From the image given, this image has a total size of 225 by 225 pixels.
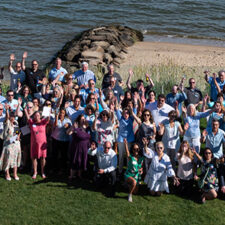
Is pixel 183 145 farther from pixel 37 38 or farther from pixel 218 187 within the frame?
pixel 37 38

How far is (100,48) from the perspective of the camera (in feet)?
75.3

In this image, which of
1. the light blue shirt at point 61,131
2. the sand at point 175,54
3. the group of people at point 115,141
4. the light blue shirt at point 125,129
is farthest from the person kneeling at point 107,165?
the sand at point 175,54

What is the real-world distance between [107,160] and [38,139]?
1.71 m

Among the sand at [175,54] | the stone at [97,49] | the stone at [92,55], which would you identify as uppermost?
the stone at [97,49]

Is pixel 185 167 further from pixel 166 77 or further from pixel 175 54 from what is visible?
pixel 175 54

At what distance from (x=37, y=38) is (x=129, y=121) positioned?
20970 millimetres

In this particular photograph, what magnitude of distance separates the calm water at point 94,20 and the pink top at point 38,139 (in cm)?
1450

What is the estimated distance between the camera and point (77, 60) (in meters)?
22.0

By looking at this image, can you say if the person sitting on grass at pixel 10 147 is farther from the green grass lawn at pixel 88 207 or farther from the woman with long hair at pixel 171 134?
the woman with long hair at pixel 171 134

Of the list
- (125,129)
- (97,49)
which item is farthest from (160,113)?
(97,49)

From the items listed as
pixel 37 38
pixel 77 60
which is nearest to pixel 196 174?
pixel 77 60

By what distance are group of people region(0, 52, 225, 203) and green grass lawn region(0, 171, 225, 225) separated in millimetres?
245

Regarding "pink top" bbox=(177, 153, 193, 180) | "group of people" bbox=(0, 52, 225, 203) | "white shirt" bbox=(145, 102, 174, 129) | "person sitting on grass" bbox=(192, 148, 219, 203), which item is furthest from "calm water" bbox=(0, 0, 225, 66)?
"person sitting on grass" bbox=(192, 148, 219, 203)

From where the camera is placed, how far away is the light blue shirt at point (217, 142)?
964 centimetres
